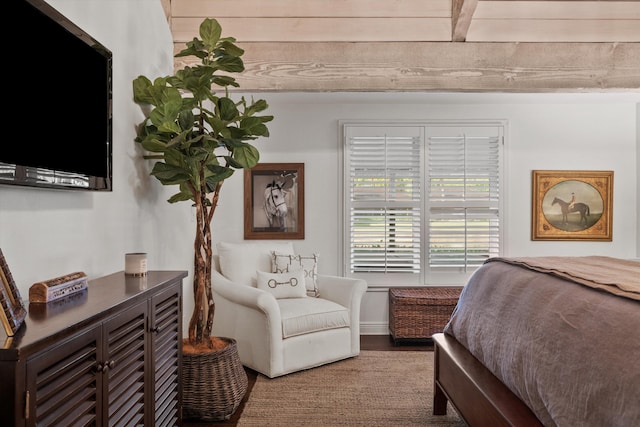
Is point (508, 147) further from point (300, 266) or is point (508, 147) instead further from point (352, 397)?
point (352, 397)

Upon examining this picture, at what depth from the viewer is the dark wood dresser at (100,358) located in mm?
1051

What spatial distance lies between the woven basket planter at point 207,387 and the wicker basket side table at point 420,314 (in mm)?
1963

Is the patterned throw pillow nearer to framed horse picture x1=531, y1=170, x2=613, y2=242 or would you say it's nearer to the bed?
the bed

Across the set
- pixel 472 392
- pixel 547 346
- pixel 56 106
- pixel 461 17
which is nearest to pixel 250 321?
pixel 472 392

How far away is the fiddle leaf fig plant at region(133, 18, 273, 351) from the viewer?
98.2 inches

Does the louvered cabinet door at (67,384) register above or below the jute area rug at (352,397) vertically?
above

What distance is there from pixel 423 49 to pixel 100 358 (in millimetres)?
2961

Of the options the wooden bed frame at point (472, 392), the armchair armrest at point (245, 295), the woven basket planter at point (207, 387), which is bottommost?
the woven basket planter at point (207, 387)

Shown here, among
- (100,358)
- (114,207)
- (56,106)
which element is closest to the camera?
(100,358)

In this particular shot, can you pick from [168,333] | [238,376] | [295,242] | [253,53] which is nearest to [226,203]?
[295,242]

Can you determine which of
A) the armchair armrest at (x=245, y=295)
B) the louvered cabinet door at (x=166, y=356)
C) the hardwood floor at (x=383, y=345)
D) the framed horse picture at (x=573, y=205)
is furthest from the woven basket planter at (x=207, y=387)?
the framed horse picture at (x=573, y=205)

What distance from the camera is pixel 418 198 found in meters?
4.73

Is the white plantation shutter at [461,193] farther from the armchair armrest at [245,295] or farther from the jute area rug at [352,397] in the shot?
the armchair armrest at [245,295]

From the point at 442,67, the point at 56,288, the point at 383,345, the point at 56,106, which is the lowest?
the point at 383,345
